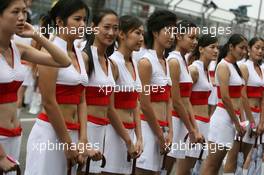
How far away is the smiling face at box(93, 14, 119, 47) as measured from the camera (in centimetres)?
436

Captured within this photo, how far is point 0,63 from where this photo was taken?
340cm

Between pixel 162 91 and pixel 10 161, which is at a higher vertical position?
pixel 162 91

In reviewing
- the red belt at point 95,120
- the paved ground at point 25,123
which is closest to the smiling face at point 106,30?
the red belt at point 95,120

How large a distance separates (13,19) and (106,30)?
1.15 meters

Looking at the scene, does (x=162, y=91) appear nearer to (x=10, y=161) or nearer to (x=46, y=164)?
(x=46, y=164)

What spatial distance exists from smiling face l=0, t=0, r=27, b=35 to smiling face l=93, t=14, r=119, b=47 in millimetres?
1072

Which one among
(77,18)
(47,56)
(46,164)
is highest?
(77,18)

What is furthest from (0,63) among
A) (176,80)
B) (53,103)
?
(176,80)

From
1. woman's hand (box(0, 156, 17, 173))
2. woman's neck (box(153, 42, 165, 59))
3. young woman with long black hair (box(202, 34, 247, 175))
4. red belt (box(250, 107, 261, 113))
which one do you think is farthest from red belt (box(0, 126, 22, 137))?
red belt (box(250, 107, 261, 113))

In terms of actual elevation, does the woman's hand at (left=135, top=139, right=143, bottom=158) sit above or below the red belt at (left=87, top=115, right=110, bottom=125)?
below

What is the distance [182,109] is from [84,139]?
162 cm

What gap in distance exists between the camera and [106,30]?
438 cm

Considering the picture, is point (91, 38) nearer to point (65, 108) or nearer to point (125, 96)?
point (125, 96)

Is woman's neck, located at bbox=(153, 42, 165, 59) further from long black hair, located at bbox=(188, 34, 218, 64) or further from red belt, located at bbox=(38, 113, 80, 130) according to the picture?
red belt, located at bbox=(38, 113, 80, 130)
